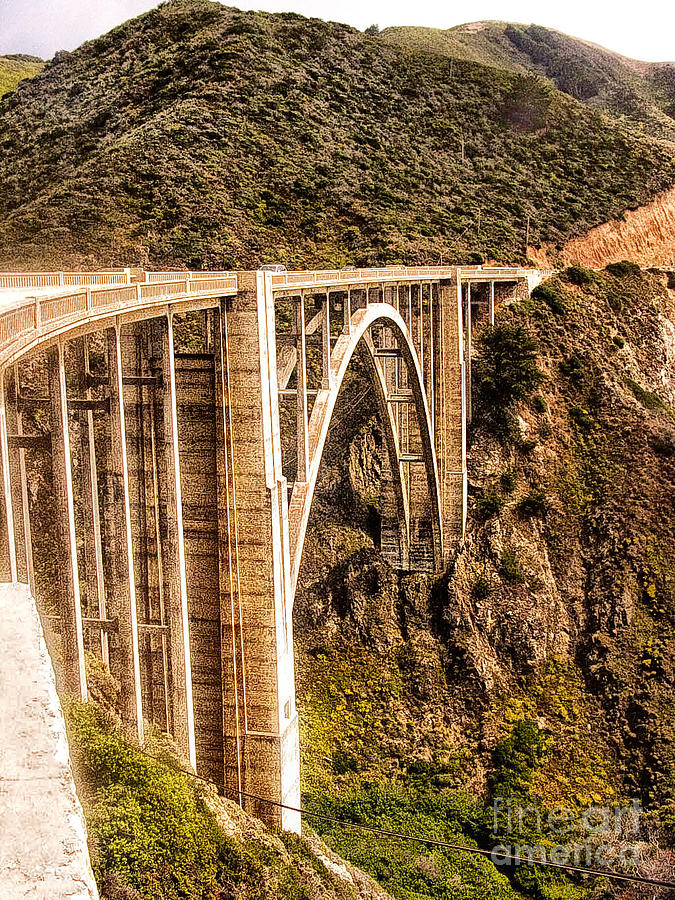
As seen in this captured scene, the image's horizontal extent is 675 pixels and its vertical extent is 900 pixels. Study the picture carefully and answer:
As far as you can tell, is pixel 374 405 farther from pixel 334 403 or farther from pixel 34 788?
pixel 34 788

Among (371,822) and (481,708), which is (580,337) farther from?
(371,822)

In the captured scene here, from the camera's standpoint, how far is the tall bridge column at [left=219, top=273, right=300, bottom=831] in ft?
52.1

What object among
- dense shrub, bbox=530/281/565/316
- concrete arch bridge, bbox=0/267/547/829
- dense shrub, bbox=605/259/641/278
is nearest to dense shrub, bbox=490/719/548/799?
concrete arch bridge, bbox=0/267/547/829

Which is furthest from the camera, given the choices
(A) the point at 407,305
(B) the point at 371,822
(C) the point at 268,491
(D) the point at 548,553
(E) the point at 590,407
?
(E) the point at 590,407

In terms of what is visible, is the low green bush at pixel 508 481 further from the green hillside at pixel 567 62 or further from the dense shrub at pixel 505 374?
the green hillside at pixel 567 62

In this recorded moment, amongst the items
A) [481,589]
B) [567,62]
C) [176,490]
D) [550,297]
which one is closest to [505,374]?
[550,297]

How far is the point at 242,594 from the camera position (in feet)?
54.4

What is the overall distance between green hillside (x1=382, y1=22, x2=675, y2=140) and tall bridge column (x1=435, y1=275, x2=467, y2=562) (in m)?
61.5

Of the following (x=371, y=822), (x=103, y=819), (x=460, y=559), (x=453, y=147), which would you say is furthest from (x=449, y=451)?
(x=453, y=147)

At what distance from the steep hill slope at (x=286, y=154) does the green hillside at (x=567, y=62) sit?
24956 mm

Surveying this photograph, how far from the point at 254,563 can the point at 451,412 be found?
19.7m

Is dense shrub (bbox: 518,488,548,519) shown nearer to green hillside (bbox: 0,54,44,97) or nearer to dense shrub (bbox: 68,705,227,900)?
dense shrub (bbox: 68,705,227,900)

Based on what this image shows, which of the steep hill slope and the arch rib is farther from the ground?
the steep hill slope

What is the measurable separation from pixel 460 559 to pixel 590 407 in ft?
30.7
